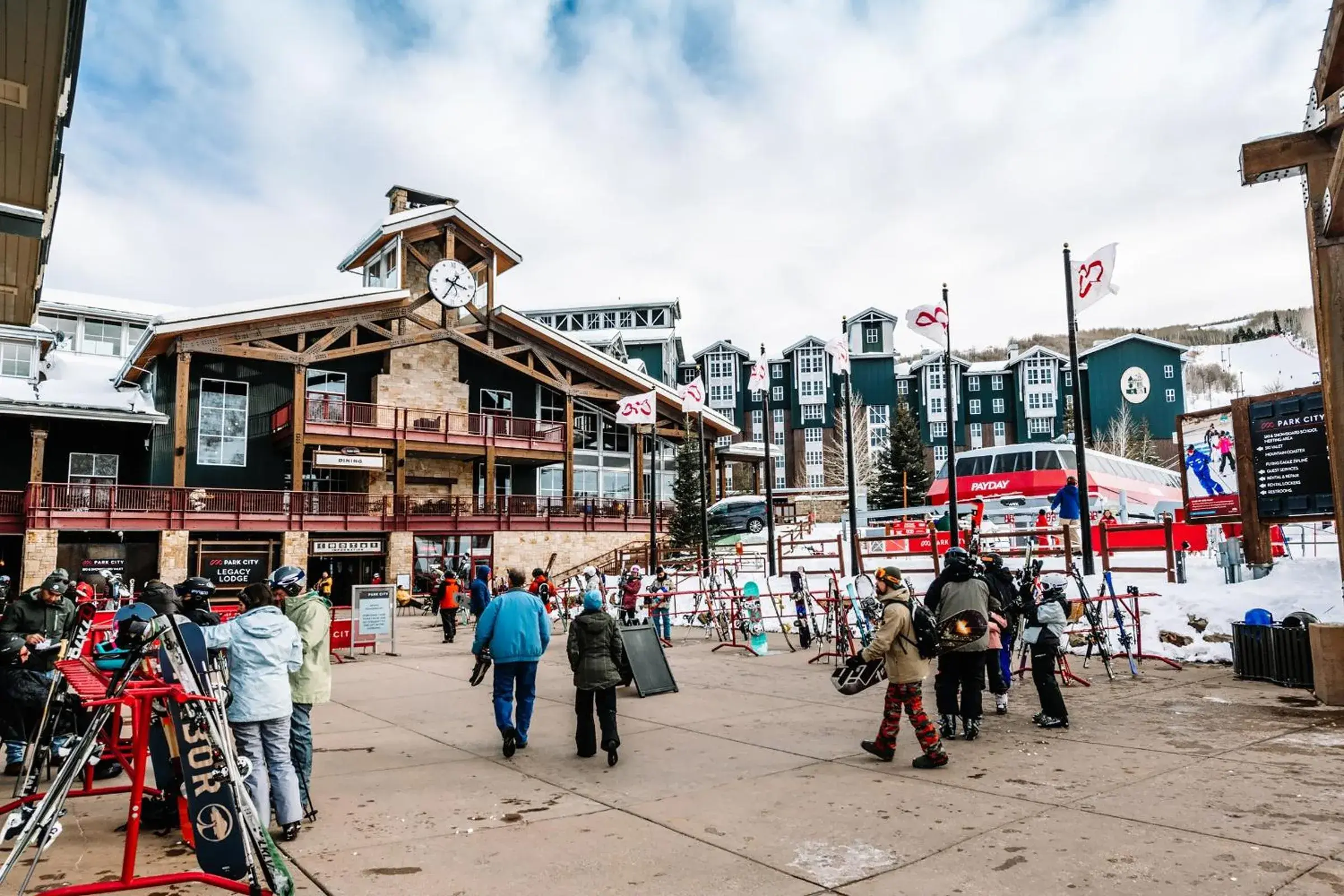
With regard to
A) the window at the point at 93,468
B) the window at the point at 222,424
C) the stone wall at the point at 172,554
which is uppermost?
the window at the point at 222,424

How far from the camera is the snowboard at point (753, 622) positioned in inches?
606

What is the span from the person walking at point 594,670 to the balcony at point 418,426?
25.8 metres

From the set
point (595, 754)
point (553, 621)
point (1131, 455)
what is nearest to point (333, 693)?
point (595, 754)

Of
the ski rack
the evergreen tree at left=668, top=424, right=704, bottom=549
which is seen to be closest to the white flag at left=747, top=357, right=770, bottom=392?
the evergreen tree at left=668, top=424, right=704, bottom=549

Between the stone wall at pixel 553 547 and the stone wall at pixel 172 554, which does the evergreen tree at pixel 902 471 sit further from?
the stone wall at pixel 172 554

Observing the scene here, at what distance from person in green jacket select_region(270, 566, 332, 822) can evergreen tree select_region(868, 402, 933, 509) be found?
40.9 metres

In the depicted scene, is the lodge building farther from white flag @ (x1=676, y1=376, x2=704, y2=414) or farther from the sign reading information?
the sign reading information

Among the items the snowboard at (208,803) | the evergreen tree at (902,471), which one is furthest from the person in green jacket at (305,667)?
the evergreen tree at (902,471)

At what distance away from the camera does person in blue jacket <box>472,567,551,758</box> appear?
8102 mm

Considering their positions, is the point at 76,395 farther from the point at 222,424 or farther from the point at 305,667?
the point at 305,667

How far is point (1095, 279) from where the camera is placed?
1659 centimetres

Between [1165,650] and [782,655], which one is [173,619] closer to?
[782,655]

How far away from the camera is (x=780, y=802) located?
20.6 feet

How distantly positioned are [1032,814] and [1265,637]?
706cm
